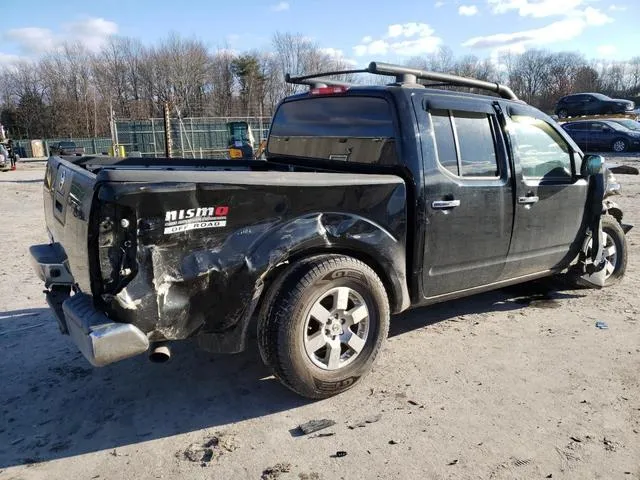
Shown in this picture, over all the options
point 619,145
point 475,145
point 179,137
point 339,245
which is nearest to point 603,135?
point 619,145

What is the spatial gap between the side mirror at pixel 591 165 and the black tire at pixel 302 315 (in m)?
2.61

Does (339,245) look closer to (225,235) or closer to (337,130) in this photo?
(225,235)

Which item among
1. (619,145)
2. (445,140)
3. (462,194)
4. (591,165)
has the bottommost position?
(619,145)

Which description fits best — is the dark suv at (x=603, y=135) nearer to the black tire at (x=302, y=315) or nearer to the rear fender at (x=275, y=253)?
the rear fender at (x=275, y=253)

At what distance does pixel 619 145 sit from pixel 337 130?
24677mm

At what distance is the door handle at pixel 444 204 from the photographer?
3723 mm

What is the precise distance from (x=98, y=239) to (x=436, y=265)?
2.31 metres

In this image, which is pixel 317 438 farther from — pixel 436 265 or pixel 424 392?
pixel 436 265

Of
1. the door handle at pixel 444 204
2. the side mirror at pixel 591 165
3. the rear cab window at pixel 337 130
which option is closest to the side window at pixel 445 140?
the door handle at pixel 444 204

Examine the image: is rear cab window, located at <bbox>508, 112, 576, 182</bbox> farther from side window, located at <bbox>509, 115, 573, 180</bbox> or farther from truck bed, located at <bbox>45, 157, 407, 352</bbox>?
truck bed, located at <bbox>45, 157, 407, 352</bbox>

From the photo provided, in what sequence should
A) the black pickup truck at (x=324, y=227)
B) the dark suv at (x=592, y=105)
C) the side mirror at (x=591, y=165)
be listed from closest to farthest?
the black pickup truck at (x=324, y=227)
the side mirror at (x=591, y=165)
the dark suv at (x=592, y=105)

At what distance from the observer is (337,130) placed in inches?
165

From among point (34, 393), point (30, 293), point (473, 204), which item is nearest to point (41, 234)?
point (30, 293)

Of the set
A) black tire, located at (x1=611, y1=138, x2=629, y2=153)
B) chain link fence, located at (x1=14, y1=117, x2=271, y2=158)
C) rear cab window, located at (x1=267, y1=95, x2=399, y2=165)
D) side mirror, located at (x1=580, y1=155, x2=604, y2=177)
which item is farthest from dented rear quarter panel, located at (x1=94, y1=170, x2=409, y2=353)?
black tire, located at (x1=611, y1=138, x2=629, y2=153)
